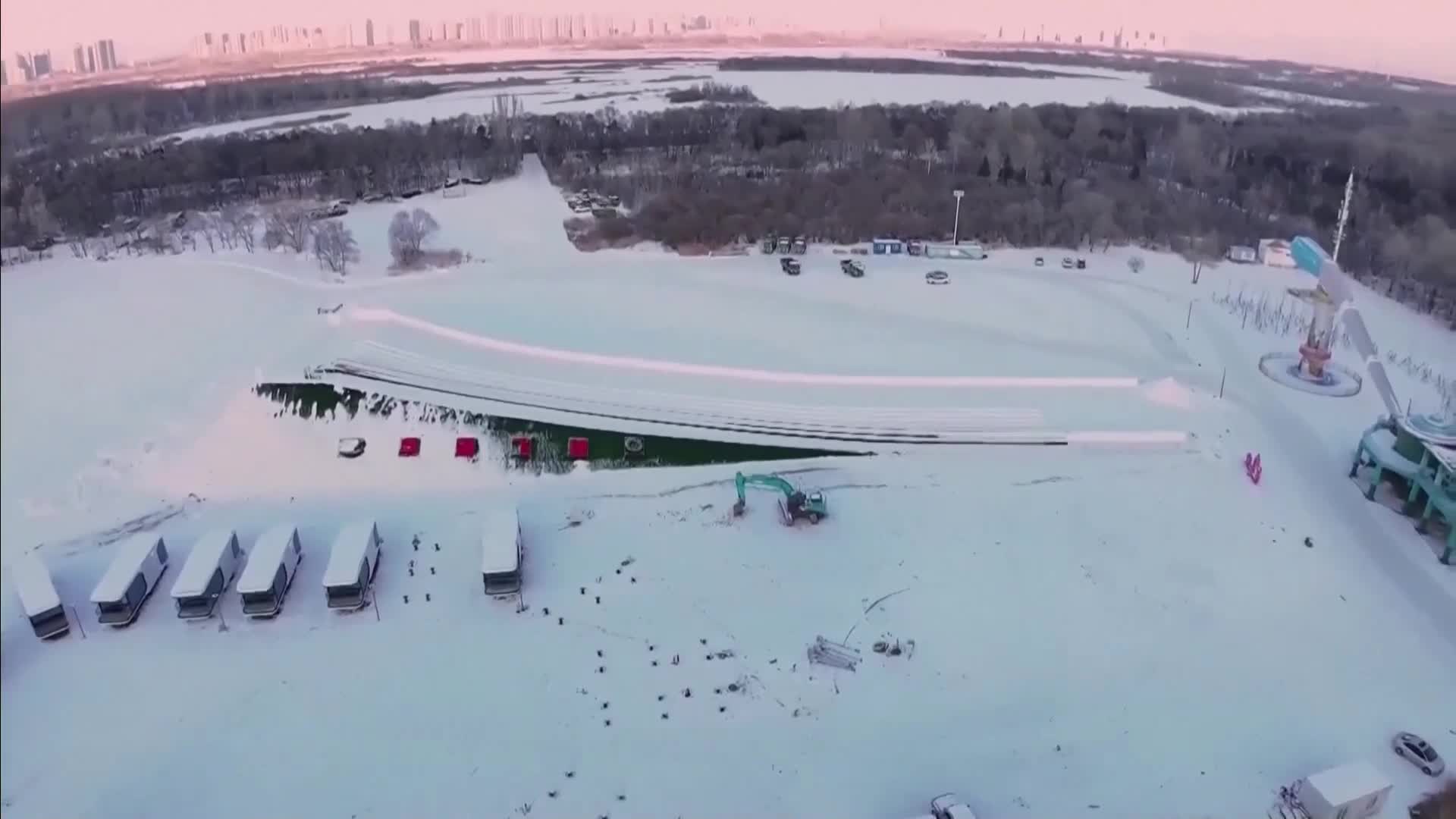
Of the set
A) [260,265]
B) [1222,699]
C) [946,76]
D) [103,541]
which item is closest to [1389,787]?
[1222,699]

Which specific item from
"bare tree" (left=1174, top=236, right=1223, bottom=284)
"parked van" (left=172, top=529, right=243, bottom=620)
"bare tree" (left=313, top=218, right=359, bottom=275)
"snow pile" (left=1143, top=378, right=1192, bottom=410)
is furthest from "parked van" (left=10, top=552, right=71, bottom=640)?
"bare tree" (left=1174, top=236, right=1223, bottom=284)

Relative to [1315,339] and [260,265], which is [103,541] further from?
[1315,339]

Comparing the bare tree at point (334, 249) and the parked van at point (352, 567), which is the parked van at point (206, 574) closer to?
the parked van at point (352, 567)

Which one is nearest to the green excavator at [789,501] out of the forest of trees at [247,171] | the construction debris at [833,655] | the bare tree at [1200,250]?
the construction debris at [833,655]

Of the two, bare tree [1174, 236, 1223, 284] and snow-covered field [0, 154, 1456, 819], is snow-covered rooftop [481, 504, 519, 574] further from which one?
bare tree [1174, 236, 1223, 284]

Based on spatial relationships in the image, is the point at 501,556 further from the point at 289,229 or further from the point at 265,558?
the point at 289,229
